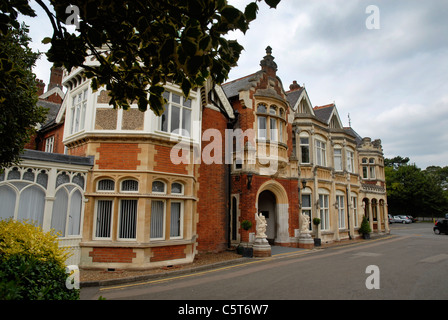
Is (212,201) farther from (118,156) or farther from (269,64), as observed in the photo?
(269,64)

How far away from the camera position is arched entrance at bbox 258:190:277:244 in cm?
1777

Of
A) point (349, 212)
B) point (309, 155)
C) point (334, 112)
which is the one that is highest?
point (334, 112)

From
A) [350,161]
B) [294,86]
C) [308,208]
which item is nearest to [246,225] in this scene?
[308,208]

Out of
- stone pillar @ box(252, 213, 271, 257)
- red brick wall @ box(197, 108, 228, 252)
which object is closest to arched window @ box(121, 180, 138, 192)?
red brick wall @ box(197, 108, 228, 252)

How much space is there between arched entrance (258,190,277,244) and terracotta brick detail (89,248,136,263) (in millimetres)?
10114

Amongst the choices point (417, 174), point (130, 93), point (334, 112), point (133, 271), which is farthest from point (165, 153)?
point (417, 174)

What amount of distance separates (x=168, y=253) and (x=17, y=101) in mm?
7364

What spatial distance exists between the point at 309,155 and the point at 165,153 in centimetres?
1224

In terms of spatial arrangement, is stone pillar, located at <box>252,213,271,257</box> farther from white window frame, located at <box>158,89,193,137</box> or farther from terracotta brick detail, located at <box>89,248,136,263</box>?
terracotta brick detail, located at <box>89,248,136,263</box>

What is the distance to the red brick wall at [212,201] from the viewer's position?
1391 centimetres

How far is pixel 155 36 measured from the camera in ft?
12.1

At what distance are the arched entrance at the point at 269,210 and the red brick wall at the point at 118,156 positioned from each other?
10211 mm

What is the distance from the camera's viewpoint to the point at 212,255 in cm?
1345
